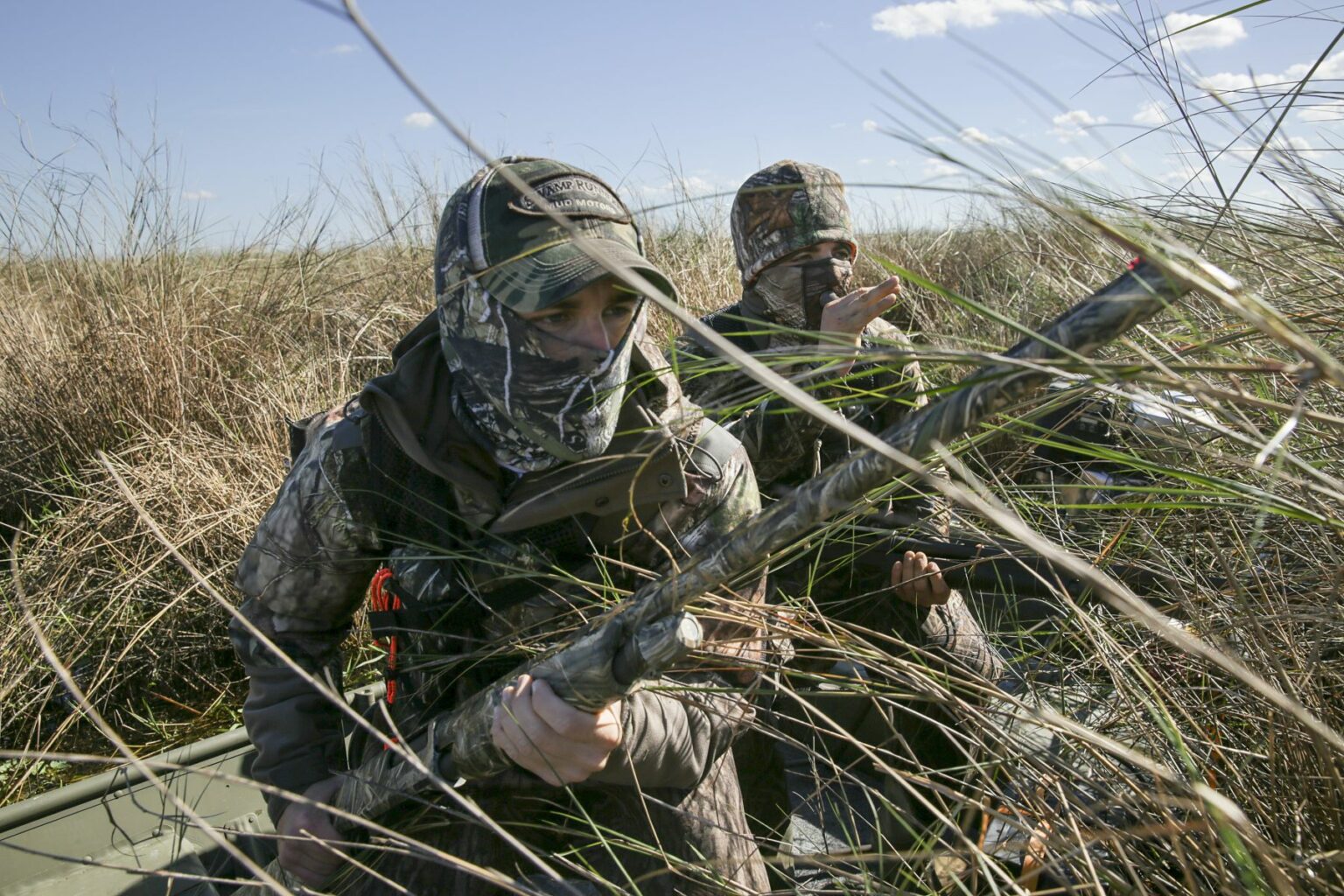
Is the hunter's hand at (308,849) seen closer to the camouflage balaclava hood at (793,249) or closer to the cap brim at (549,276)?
the cap brim at (549,276)

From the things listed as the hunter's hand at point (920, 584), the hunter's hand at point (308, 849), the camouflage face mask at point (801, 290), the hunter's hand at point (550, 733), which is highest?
the camouflage face mask at point (801, 290)

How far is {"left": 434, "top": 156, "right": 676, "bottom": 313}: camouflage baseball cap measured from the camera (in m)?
2.07

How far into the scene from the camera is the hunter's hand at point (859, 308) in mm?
2994

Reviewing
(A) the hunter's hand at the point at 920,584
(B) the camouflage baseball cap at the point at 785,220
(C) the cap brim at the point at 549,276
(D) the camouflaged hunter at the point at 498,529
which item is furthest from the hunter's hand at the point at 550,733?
(B) the camouflage baseball cap at the point at 785,220

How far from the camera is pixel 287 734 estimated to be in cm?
215

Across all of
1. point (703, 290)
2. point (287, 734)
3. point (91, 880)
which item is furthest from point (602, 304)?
point (703, 290)

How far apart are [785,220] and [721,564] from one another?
111 inches

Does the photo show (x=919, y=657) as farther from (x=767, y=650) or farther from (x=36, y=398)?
(x=36, y=398)

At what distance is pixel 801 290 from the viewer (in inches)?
152

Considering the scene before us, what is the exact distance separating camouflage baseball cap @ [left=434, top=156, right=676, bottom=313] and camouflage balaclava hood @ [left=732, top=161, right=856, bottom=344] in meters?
1.57

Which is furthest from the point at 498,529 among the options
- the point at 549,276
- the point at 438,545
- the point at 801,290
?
the point at 801,290

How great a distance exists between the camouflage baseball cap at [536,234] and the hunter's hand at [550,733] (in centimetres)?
82

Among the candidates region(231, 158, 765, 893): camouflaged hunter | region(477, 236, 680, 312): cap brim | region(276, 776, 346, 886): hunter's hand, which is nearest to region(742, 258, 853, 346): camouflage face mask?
region(231, 158, 765, 893): camouflaged hunter

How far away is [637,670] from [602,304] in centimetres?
96
